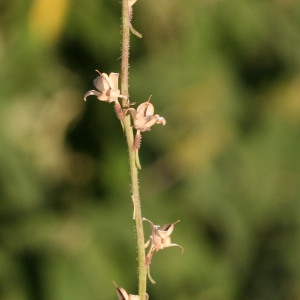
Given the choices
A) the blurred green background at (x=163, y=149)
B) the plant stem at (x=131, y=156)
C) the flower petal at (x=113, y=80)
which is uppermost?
the blurred green background at (x=163, y=149)

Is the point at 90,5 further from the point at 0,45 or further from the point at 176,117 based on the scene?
the point at 176,117

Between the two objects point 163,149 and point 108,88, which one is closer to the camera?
point 108,88

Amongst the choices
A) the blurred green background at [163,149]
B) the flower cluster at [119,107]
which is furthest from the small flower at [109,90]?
the blurred green background at [163,149]

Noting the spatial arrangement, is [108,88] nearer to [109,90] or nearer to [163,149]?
[109,90]

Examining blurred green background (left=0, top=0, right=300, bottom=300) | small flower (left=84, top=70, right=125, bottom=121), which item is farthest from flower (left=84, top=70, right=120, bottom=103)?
blurred green background (left=0, top=0, right=300, bottom=300)

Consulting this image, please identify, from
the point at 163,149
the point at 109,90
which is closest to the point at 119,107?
the point at 109,90

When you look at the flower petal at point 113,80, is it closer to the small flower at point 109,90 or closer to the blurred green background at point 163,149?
the small flower at point 109,90

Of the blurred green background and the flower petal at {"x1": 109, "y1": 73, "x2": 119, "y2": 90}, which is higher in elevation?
the blurred green background

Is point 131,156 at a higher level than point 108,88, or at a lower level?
lower

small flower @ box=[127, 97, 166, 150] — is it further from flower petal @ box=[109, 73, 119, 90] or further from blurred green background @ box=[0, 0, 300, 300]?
blurred green background @ box=[0, 0, 300, 300]
